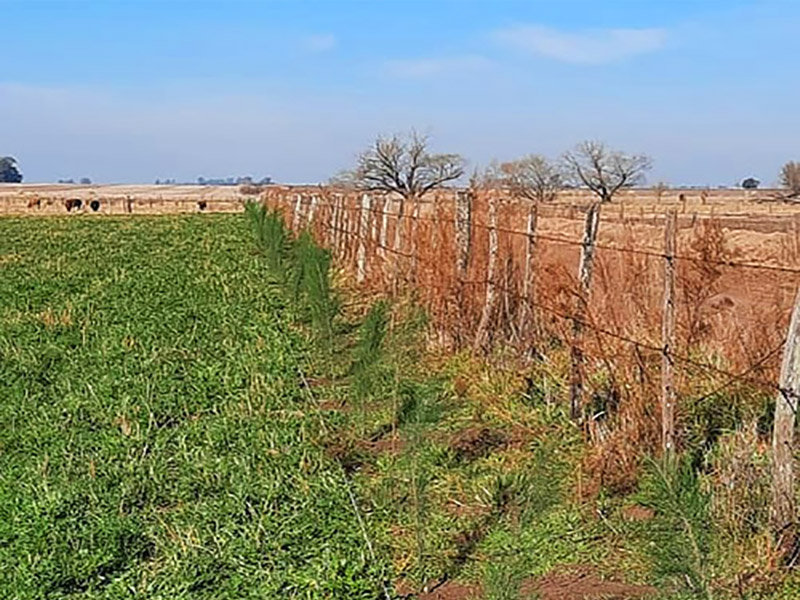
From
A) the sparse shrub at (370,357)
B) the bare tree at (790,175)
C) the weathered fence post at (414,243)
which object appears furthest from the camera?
the bare tree at (790,175)

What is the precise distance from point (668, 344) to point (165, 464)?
297 centimetres

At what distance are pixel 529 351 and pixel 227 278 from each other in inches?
358

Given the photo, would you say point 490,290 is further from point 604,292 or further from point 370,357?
point 370,357

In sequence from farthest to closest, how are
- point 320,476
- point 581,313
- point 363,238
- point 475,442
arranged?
point 363,238 < point 581,313 < point 475,442 < point 320,476

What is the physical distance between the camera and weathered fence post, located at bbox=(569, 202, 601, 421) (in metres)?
6.54

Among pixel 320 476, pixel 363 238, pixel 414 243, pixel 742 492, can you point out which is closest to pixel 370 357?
pixel 320 476

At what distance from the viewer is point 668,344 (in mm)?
5238

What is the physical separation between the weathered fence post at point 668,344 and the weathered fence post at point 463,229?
4.14m

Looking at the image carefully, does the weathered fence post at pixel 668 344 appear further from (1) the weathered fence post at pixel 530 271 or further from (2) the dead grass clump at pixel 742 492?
(1) the weathered fence post at pixel 530 271

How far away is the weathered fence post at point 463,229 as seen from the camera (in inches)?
370

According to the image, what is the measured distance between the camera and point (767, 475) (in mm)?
4621

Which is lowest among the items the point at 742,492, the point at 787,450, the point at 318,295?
A: the point at 742,492

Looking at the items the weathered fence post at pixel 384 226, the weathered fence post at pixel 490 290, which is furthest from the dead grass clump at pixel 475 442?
the weathered fence post at pixel 384 226

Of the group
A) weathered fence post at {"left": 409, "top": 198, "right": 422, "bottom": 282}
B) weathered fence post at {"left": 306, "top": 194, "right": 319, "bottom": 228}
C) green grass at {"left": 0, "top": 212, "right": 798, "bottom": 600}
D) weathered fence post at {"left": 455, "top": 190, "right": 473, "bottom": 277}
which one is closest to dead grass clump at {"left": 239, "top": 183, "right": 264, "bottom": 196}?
weathered fence post at {"left": 306, "top": 194, "right": 319, "bottom": 228}
